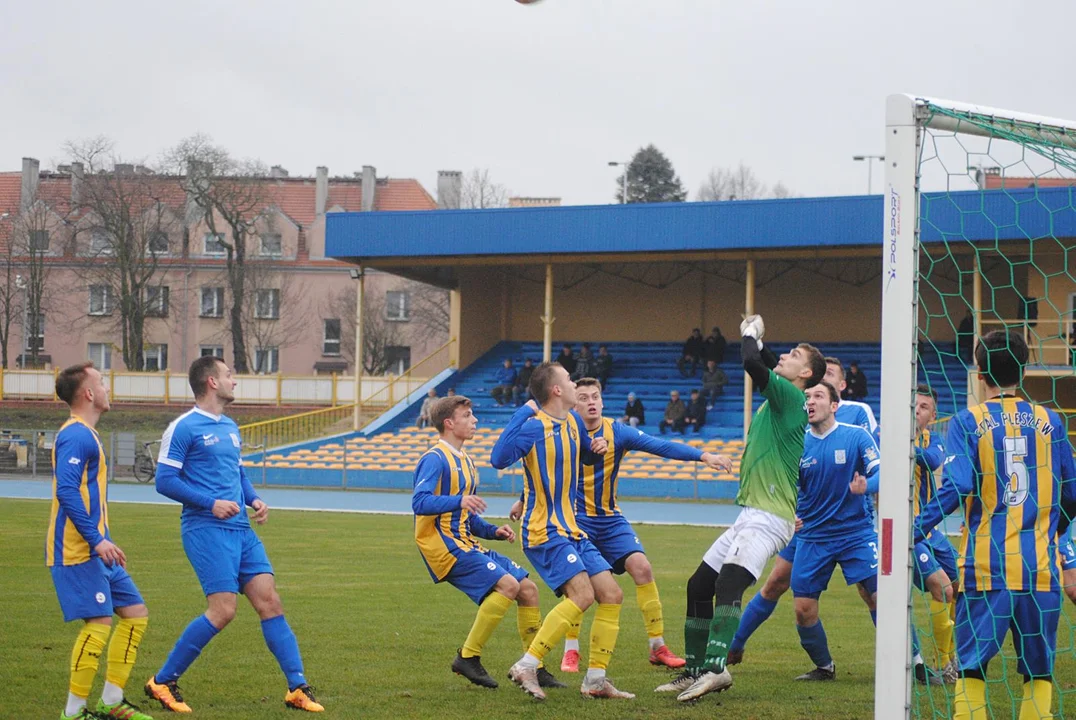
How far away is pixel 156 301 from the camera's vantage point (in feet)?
163

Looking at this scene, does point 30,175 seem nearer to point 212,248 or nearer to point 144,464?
point 212,248

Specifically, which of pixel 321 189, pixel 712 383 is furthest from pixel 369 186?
pixel 712 383

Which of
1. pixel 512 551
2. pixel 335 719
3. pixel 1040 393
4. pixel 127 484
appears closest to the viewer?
pixel 335 719

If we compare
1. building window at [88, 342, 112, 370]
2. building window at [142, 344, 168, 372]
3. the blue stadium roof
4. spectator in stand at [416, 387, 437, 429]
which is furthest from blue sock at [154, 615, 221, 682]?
building window at [88, 342, 112, 370]

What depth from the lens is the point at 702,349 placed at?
104 ft

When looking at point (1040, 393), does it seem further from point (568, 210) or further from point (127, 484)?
point (127, 484)

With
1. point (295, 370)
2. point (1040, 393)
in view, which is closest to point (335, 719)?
point (1040, 393)

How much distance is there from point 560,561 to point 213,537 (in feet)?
6.51

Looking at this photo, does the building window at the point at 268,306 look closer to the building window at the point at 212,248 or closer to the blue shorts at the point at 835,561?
the building window at the point at 212,248

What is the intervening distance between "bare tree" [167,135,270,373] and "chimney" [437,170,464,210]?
1232 centimetres

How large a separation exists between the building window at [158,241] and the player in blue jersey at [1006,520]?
45987 mm

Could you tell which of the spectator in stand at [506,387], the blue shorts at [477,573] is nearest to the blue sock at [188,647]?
the blue shorts at [477,573]

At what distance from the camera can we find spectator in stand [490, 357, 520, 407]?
31.5 m

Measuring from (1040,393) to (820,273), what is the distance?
1023 centimetres
